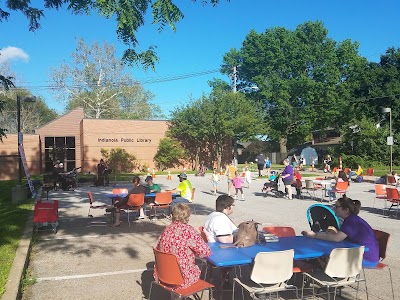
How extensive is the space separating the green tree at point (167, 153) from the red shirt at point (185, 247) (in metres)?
35.6

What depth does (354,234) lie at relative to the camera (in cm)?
512

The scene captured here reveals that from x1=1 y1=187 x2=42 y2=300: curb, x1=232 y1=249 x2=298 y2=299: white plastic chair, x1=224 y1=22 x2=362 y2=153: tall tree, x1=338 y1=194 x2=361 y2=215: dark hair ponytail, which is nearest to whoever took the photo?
x1=232 y1=249 x2=298 y2=299: white plastic chair

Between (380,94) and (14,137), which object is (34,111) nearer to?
(14,137)

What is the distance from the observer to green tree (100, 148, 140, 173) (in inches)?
1494

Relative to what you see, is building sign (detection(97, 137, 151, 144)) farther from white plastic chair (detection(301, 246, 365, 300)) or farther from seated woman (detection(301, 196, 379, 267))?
white plastic chair (detection(301, 246, 365, 300))

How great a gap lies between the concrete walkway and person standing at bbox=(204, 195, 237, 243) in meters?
0.78

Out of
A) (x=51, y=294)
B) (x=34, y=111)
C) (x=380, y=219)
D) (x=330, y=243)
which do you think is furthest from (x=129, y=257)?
(x=34, y=111)

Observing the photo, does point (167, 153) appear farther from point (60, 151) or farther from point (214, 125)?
point (60, 151)

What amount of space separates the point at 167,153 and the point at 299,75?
23.1 meters

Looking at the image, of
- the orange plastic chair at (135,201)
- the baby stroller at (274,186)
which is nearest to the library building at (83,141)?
the baby stroller at (274,186)

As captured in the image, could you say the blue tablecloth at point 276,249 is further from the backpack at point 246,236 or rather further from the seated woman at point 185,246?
the seated woman at point 185,246

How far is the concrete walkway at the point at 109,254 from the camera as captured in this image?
555cm

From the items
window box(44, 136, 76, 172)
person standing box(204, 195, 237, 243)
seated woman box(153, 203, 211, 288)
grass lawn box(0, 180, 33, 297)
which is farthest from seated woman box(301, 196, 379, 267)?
window box(44, 136, 76, 172)

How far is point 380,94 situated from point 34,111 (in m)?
57.2
